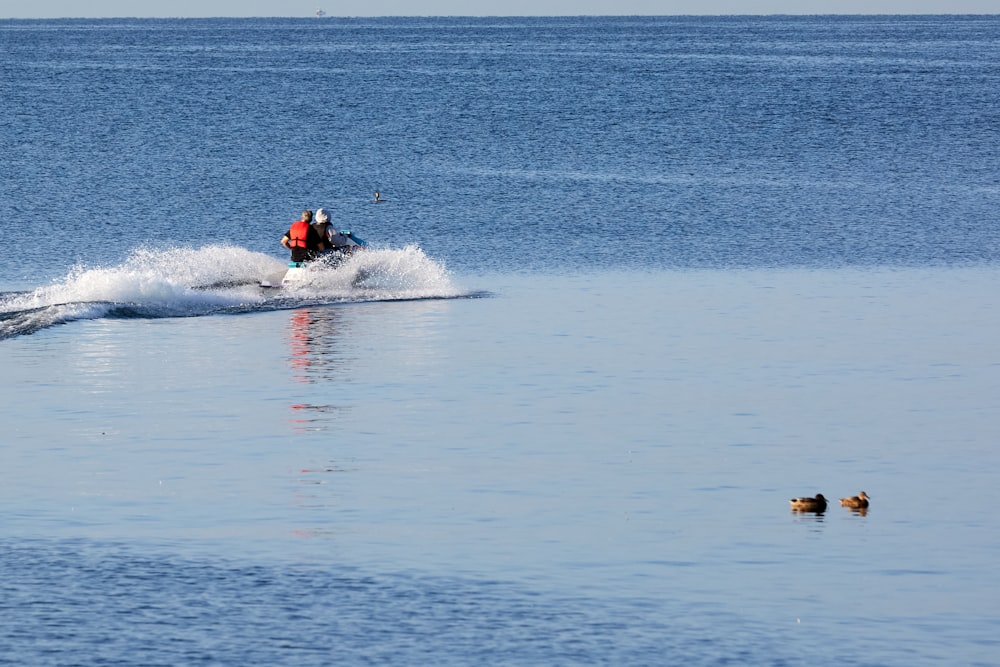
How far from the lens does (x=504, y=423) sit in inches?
888

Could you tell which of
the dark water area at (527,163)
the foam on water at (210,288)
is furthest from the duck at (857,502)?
the dark water area at (527,163)

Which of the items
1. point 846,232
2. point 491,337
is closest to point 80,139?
point 846,232

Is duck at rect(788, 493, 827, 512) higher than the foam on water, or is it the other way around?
the foam on water

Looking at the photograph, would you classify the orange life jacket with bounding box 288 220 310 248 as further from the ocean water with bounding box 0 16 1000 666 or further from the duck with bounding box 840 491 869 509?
the duck with bounding box 840 491 869 509

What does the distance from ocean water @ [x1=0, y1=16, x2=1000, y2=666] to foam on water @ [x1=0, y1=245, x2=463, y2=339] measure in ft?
0.24

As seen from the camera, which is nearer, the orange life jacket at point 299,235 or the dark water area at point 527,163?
the orange life jacket at point 299,235

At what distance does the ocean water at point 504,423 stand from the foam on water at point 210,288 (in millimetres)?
72

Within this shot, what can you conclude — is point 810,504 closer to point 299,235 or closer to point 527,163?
point 299,235

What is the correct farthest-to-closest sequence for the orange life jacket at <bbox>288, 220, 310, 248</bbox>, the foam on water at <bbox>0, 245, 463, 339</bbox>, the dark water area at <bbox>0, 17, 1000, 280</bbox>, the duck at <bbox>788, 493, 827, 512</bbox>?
the dark water area at <bbox>0, 17, 1000, 280</bbox> < the orange life jacket at <bbox>288, 220, 310, 248</bbox> < the foam on water at <bbox>0, 245, 463, 339</bbox> < the duck at <bbox>788, 493, 827, 512</bbox>

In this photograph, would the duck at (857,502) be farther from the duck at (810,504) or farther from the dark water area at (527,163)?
the dark water area at (527,163)

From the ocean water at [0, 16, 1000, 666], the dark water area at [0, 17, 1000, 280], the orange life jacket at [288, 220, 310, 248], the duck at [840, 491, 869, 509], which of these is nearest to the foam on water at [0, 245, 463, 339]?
the ocean water at [0, 16, 1000, 666]

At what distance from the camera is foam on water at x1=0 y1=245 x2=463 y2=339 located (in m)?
32.3

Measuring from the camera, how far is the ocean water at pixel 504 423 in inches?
577

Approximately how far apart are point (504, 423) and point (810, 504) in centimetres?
551
